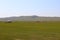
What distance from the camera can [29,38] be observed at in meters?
19.0

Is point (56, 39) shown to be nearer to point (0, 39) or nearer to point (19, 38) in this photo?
point (19, 38)

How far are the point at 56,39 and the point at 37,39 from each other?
2694 mm

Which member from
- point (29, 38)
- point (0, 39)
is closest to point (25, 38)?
point (29, 38)

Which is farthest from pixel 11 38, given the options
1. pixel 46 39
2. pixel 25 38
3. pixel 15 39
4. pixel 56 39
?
pixel 56 39

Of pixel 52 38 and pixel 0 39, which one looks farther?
pixel 52 38

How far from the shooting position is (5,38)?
18172 mm

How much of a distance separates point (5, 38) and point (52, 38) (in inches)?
258

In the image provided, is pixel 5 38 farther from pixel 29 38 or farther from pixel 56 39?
pixel 56 39

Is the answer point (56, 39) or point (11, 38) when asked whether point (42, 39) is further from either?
point (11, 38)

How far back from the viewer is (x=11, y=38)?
1858 centimetres

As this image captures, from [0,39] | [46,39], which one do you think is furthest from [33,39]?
[0,39]

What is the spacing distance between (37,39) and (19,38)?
247 centimetres

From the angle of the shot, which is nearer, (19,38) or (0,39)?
(0,39)

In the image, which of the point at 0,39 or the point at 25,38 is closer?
the point at 0,39
